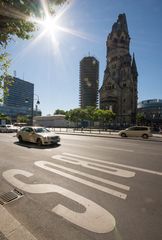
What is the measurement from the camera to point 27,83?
484 ft

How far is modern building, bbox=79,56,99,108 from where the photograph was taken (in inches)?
6009

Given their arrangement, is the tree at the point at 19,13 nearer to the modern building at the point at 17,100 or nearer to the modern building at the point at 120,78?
the modern building at the point at 120,78

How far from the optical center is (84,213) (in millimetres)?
3889

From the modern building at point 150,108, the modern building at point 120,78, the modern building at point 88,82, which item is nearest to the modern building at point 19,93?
the modern building at point 88,82

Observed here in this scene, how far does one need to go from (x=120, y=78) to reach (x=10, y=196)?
290 feet

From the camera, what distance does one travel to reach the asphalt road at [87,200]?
3314 mm

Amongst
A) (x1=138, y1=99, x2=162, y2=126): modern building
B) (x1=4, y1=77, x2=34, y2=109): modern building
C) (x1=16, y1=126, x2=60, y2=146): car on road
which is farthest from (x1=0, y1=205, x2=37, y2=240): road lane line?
(x1=4, y1=77, x2=34, y2=109): modern building

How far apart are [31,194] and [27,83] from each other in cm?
15200

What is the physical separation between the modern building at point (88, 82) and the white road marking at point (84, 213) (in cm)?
14705

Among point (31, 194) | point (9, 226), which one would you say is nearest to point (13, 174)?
point (31, 194)

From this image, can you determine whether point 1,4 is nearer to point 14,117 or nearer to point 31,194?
point 31,194

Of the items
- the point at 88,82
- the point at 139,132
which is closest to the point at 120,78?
the point at 139,132

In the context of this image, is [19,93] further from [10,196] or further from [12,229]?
[12,229]

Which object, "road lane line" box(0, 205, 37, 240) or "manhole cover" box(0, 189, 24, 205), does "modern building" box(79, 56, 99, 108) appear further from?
"road lane line" box(0, 205, 37, 240)
